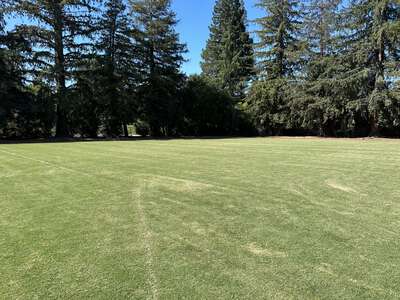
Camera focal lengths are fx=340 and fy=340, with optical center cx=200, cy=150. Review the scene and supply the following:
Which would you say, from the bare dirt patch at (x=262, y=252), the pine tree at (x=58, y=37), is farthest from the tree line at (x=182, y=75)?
the bare dirt patch at (x=262, y=252)

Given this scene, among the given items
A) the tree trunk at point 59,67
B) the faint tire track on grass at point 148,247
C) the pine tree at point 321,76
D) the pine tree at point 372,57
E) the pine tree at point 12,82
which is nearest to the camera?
the faint tire track on grass at point 148,247

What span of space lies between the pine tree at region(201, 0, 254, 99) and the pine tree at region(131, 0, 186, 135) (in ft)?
22.8

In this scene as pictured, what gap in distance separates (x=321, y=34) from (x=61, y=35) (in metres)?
22.9

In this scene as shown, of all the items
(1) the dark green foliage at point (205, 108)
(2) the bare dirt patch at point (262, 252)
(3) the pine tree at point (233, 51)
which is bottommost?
(2) the bare dirt patch at point (262, 252)

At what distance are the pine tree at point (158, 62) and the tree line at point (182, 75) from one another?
0.33ft

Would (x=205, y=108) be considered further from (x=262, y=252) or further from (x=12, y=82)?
(x=262, y=252)

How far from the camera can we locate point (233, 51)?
40281 millimetres

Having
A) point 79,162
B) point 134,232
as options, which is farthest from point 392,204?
point 79,162

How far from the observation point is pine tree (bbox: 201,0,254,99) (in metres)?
39.5

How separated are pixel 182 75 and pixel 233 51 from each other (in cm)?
877

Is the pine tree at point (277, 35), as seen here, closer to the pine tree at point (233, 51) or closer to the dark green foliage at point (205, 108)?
the pine tree at point (233, 51)

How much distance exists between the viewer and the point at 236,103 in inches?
1485

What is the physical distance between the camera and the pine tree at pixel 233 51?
39.5 meters

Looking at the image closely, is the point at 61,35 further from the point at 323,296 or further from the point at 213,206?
the point at 323,296
